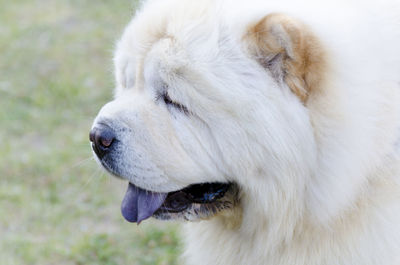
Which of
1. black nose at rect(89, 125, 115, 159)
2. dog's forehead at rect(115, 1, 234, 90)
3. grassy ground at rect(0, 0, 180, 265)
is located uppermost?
dog's forehead at rect(115, 1, 234, 90)

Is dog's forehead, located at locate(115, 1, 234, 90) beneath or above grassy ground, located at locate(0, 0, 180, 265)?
above

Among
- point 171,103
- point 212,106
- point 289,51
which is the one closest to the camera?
point 289,51

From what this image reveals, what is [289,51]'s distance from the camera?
7.45ft

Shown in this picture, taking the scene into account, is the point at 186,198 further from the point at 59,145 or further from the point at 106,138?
the point at 59,145

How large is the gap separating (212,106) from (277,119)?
27 centimetres

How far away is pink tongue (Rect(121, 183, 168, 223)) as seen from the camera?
8.85ft

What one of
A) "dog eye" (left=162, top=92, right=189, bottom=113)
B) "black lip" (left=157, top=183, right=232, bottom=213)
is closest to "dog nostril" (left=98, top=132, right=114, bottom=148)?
"dog eye" (left=162, top=92, right=189, bottom=113)

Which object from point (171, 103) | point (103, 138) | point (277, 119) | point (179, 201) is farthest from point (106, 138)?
point (277, 119)

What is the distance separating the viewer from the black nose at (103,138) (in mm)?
2525

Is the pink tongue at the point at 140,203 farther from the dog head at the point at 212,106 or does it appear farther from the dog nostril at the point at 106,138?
the dog nostril at the point at 106,138

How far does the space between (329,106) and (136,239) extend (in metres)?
2.37

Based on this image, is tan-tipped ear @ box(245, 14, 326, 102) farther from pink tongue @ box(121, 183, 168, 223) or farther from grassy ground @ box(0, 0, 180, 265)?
grassy ground @ box(0, 0, 180, 265)

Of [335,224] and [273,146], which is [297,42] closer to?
[273,146]

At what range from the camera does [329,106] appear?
7.68 feet
